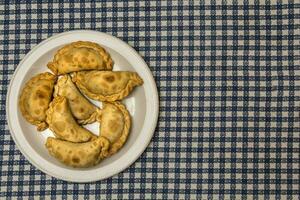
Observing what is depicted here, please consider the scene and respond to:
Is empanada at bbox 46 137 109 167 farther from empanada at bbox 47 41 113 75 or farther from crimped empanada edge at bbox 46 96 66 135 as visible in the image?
empanada at bbox 47 41 113 75

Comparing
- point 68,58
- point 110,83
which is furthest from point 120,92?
point 68,58

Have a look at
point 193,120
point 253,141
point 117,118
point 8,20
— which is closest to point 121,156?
point 117,118

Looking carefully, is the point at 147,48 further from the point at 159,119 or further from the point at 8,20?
the point at 8,20

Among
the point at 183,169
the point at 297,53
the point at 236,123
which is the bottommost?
the point at 183,169

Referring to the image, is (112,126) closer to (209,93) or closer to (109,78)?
(109,78)

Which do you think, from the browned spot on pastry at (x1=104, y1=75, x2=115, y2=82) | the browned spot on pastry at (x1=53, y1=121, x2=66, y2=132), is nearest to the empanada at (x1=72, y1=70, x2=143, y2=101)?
the browned spot on pastry at (x1=104, y1=75, x2=115, y2=82)

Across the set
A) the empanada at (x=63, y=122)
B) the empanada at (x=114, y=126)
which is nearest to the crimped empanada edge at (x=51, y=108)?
the empanada at (x=63, y=122)
